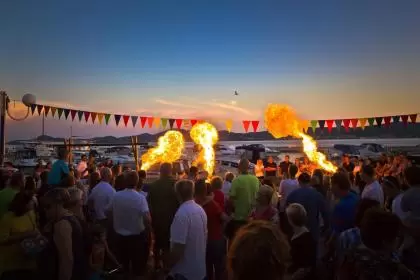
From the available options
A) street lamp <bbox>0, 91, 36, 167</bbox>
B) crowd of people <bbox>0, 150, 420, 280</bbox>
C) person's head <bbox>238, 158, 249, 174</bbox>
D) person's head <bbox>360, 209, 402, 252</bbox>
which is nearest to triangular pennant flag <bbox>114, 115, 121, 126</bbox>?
street lamp <bbox>0, 91, 36, 167</bbox>

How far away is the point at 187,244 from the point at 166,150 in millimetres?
13771

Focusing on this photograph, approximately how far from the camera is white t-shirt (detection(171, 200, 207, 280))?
4109 millimetres

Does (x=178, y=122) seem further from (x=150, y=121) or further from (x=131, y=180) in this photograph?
(x=131, y=180)

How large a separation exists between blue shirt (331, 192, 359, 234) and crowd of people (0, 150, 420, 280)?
0.01 metres

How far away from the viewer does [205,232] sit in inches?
175

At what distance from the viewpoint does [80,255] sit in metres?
3.85

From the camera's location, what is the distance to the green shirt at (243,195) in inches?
269

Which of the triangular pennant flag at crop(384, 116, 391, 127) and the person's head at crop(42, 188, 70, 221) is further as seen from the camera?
the triangular pennant flag at crop(384, 116, 391, 127)

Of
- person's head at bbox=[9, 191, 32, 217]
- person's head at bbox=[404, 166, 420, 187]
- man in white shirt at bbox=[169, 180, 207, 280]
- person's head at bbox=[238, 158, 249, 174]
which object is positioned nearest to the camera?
man in white shirt at bbox=[169, 180, 207, 280]

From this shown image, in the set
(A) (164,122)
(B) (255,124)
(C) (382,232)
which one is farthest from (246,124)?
(C) (382,232)

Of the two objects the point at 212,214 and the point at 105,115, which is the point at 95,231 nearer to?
the point at 212,214

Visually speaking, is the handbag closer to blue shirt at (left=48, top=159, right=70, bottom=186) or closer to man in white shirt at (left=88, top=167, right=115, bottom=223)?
man in white shirt at (left=88, top=167, right=115, bottom=223)

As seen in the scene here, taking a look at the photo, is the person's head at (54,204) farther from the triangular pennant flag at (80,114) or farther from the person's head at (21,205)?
the triangular pennant flag at (80,114)

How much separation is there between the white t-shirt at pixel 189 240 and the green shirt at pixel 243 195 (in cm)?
258
